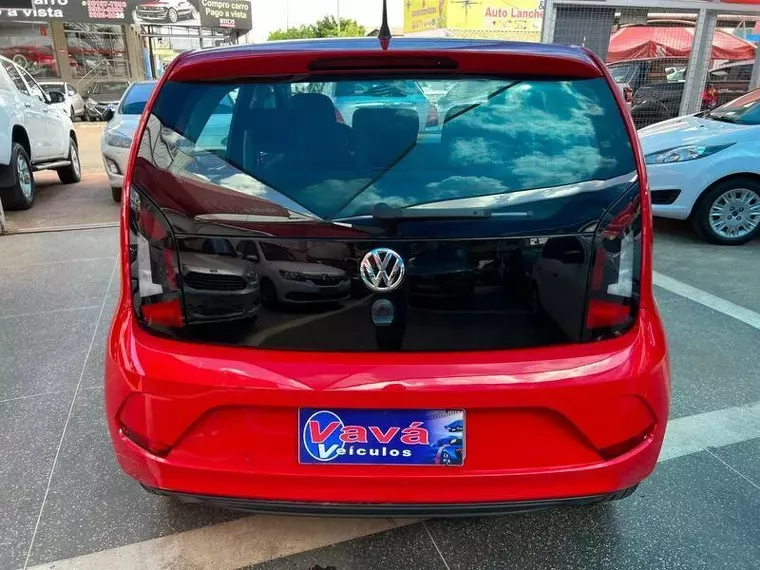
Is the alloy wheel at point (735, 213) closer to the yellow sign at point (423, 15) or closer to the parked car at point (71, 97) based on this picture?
the yellow sign at point (423, 15)

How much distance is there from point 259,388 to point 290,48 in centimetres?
100

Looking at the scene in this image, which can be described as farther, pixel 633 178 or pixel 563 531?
pixel 563 531

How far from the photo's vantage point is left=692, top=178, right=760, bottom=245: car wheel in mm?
5605

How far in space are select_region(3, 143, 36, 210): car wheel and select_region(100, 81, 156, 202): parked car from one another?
2.84 feet

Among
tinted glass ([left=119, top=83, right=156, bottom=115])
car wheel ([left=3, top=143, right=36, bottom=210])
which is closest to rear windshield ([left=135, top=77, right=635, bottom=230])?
car wheel ([left=3, top=143, right=36, bottom=210])

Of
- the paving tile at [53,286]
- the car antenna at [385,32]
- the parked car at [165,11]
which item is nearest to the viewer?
the car antenna at [385,32]

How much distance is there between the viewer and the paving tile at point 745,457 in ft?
7.98

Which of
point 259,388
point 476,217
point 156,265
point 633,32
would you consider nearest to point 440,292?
point 476,217

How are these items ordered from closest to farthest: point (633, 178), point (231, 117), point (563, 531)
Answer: point (633, 178), point (231, 117), point (563, 531)

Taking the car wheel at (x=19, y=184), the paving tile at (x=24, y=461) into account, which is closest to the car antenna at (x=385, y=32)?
the paving tile at (x=24, y=461)

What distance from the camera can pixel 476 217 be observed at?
1.60 meters

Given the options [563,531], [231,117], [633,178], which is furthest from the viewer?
[563,531]

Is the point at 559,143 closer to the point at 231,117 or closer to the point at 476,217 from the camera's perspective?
the point at 476,217

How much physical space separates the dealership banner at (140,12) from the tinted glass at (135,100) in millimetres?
22190
